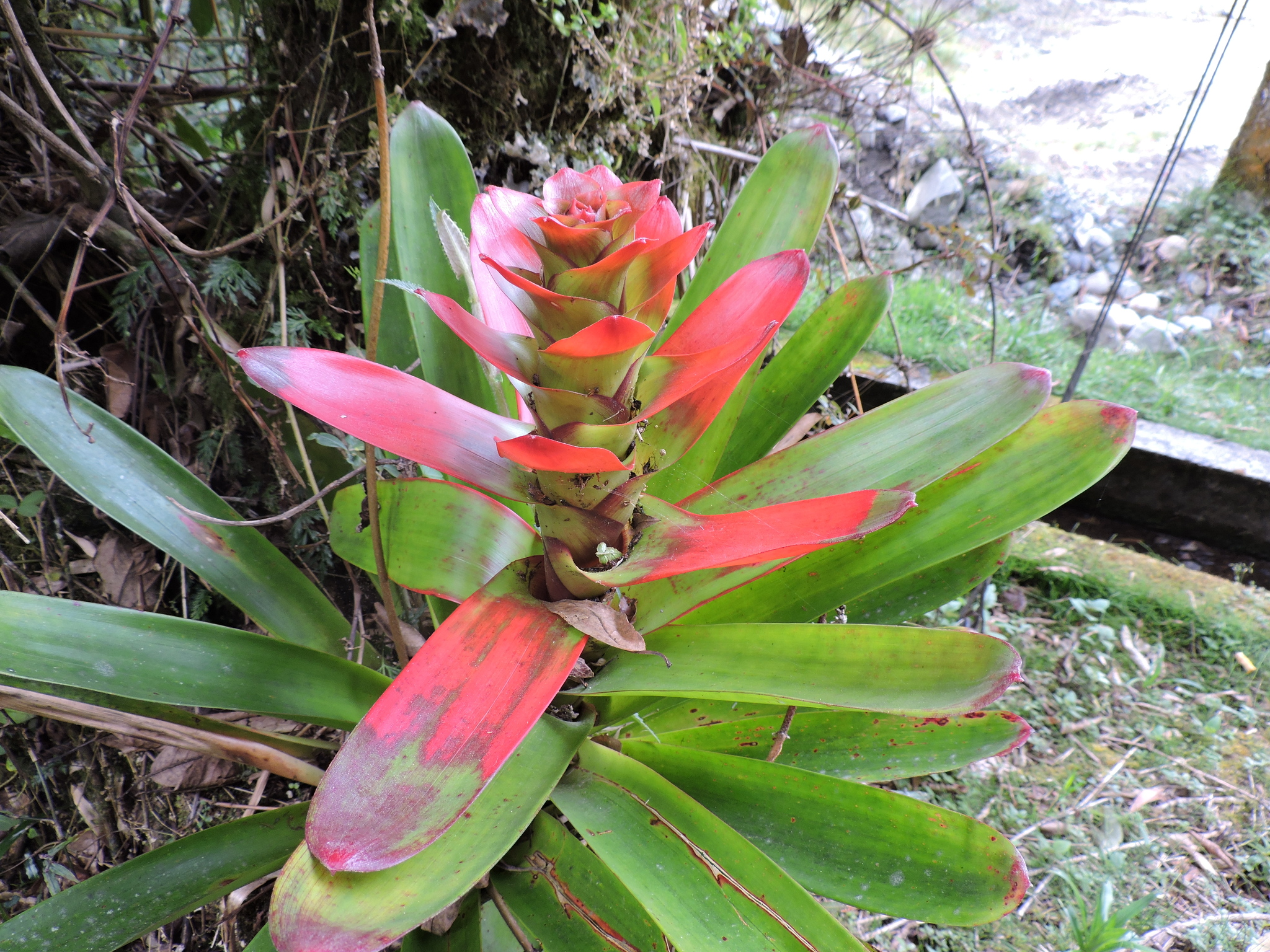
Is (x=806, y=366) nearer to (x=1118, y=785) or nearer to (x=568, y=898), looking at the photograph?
(x=568, y=898)

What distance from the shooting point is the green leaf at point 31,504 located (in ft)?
3.60

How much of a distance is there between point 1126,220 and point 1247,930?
341 cm

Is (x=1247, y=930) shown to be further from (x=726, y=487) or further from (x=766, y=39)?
(x=766, y=39)

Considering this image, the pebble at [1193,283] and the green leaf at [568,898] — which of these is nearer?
the green leaf at [568,898]

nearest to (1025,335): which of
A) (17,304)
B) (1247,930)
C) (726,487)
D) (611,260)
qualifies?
(1247,930)

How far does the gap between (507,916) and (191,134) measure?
4.62 feet

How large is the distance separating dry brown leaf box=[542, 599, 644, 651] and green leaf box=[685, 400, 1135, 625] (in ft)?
0.78

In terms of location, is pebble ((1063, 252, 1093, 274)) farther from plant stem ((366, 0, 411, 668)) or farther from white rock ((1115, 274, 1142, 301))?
plant stem ((366, 0, 411, 668))

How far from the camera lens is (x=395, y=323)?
3.23 ft

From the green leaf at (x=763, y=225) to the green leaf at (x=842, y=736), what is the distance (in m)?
0.31

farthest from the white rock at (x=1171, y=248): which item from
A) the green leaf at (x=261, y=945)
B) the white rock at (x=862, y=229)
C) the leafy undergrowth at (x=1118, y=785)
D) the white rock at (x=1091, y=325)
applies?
the green leaf at (x=261, y=945)

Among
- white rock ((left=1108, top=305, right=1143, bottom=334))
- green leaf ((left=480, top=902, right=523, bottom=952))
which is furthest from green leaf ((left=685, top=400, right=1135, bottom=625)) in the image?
white rock ((left=1108, top=305, right=1143, bottom=334))

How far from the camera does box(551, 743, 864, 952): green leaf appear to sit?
0.64 metres

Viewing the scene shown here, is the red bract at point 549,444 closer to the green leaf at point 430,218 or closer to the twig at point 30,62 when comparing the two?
the green leaf at point 430,218
